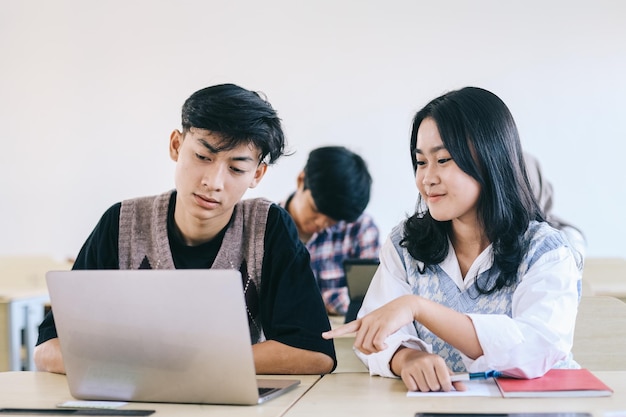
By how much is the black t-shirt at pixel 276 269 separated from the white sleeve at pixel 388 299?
0.33 feet

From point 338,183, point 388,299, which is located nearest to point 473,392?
point 388,299

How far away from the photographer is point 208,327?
3.74 ft

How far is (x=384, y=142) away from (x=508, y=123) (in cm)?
296

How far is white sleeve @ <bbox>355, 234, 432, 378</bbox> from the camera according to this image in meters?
1.46

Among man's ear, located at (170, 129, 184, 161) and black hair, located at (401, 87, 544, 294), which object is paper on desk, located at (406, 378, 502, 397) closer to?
black hair, located at (401, 87, 544, 294)

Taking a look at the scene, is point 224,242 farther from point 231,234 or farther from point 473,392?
point 473,392

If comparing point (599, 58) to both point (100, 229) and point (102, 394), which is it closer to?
point (100, 229)

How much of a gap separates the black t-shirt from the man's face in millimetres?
121

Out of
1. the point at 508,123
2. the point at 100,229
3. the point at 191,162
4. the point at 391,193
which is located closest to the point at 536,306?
the point at 508,123

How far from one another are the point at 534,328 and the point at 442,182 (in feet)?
1.05

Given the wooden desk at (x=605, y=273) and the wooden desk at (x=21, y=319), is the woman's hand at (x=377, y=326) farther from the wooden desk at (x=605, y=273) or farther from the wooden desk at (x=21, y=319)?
the wooden desk at (x=605, y=273)

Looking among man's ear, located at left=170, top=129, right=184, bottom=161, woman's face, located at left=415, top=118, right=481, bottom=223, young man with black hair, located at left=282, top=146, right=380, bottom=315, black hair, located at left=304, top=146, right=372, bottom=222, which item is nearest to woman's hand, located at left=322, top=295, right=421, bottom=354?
woman's face, located at left=415, top=118, right=481, bottom=223

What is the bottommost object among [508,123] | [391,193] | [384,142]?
[391,193]

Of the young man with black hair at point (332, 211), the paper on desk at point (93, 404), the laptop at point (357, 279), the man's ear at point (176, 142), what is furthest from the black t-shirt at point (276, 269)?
the young man with black hair at point (332, 211)
